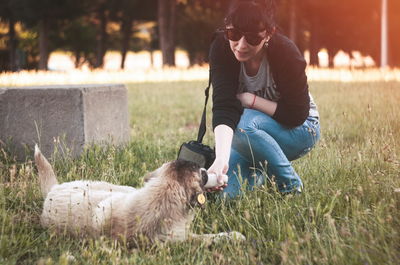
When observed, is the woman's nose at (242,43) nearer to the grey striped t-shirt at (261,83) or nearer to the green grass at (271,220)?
the grey striped t-shirt at (261,83)

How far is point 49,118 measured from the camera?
5688mm

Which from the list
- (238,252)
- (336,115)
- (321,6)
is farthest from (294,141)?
(321,6)

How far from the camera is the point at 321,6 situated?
96.7 ft

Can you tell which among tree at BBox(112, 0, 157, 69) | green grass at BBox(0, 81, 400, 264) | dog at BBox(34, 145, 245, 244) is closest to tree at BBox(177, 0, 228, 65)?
tree at BBox(112, 0, 157, 69)

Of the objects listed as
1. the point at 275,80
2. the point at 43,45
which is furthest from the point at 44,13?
the point at 275,80

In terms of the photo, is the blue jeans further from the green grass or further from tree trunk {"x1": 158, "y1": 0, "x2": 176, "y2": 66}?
tree trunk {"x1": 158, "y1": 0, "x2": 176, "y2": 66}

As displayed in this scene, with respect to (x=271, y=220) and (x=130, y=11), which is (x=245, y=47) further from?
(x=130, y=11)

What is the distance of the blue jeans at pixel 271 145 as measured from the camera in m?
4.06

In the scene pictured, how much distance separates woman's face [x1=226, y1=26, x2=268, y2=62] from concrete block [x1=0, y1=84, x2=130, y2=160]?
2333mm

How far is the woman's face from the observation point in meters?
3.72

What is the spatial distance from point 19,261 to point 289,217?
5.70ft

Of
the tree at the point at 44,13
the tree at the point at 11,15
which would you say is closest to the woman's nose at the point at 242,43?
the tree at the point at 11,15

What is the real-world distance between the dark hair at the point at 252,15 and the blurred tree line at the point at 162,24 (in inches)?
804

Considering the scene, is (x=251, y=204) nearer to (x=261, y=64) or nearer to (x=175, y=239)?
(x=175, y=239)
